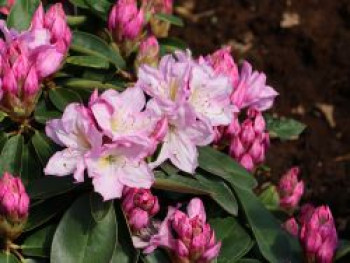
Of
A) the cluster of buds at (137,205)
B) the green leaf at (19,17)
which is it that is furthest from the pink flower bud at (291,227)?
the green leaf at (19,17)

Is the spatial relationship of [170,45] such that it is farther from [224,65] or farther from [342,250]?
[342,250]

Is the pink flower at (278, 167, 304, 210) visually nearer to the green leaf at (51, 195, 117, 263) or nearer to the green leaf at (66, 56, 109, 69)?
the green leaf at (66, 56, 109, 69)

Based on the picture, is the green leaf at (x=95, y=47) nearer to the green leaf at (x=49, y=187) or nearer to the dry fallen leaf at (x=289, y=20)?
the green leaf at (x=49, y=187)

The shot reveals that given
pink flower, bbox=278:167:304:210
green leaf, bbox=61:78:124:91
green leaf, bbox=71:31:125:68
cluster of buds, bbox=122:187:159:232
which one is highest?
green leaf, bbox=71:31:125:68

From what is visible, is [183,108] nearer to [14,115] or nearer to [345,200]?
[14,115]

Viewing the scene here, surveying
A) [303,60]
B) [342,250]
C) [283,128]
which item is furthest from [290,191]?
[303,60]

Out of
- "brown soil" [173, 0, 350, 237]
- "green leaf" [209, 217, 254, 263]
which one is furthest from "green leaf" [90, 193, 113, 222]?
"brown soil" [173, 0, 350, 237]
